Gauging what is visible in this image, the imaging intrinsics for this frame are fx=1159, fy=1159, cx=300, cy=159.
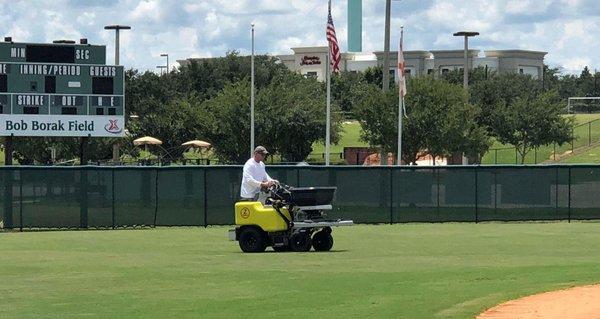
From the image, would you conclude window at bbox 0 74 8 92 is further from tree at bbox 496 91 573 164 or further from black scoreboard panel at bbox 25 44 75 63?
tree at bbox 496 91 573 164

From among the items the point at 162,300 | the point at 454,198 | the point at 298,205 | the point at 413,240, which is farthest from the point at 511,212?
the point at 162,300

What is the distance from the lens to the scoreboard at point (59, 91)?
37.5 metres

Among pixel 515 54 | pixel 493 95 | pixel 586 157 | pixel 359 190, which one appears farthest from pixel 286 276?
pixel 515 54

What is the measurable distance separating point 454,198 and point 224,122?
116 feet

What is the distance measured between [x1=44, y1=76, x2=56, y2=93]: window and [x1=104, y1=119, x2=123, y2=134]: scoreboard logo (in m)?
2.13

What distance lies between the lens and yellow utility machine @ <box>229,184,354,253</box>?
21469 mm

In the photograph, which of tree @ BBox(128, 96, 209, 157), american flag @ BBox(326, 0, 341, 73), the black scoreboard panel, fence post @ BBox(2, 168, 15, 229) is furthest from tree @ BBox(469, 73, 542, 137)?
fence post @ BBox(2, 168, 15, 229)

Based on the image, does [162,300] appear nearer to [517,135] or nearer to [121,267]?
[121,267]

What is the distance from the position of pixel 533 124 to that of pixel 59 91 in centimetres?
4911

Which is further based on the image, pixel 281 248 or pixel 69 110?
pixel 69 110

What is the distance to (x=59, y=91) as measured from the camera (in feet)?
125

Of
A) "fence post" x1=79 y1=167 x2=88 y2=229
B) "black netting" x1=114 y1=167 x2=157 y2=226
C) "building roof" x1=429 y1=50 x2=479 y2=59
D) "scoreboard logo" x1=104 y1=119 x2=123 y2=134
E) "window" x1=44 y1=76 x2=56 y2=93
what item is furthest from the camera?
"building roof" x1=429 y1=50 x2=479 y2=59

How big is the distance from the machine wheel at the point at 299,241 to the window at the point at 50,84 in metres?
18.2

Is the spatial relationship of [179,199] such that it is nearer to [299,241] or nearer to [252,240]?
[252,240]
